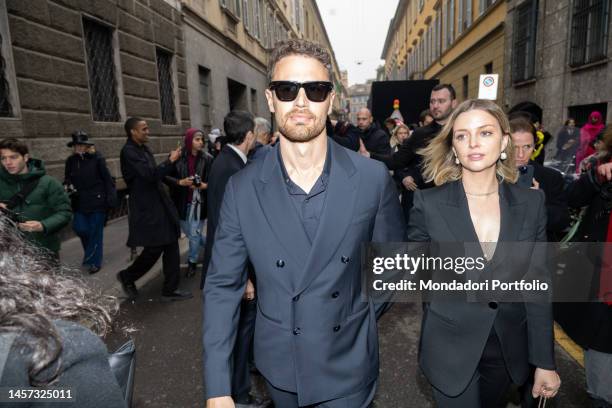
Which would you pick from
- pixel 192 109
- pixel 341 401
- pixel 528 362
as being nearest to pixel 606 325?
pixel 528 362

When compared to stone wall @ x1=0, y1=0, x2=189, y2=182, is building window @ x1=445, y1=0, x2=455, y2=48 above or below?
above

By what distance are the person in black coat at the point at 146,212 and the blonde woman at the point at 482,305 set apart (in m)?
3.41

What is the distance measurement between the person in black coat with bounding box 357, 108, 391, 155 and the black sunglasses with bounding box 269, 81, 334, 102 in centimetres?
523

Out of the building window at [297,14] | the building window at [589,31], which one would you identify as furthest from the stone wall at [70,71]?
the building window at [297,14]

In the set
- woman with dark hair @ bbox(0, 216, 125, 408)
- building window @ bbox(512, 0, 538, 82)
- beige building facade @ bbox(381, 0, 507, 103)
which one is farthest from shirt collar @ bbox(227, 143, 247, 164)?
beige building facade @ bbox(381, 0, 507, 103)

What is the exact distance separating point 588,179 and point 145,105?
9543mm

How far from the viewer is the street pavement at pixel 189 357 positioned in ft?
9.39

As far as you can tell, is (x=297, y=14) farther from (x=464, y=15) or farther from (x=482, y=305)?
(x=482, y=305)

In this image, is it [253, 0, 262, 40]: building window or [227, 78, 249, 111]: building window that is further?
[253, 0, 262, 40]: building window

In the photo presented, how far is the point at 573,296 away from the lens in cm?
273

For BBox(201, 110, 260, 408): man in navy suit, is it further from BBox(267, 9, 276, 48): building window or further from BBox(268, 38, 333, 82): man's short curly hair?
BBox(267, 9, 276, 48): building window

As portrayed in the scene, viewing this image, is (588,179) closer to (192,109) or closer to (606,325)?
(606,325)

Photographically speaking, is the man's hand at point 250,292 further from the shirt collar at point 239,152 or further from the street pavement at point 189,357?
the shirt collar at point 239,152

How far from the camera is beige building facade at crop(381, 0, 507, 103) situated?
15.5m
